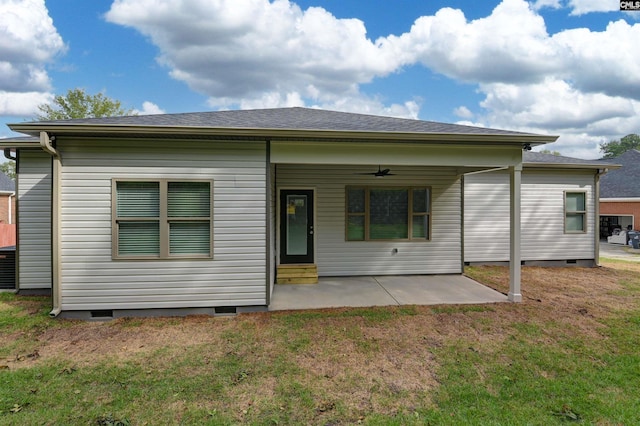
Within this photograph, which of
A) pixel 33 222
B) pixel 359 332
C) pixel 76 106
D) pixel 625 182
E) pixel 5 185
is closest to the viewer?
pixel 359 332

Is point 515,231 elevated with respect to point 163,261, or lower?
elevated

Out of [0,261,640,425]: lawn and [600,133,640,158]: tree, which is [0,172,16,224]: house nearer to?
[0,261,640,425]: lawn

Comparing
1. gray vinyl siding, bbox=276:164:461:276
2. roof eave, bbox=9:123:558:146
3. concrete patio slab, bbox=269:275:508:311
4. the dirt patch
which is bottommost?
the dirt patch

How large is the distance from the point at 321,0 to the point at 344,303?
979 centimetres

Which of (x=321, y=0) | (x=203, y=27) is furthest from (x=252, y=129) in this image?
(x=321, y=0)

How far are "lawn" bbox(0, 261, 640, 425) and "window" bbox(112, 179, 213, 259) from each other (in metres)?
1.10

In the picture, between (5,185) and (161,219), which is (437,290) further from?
(5,185)

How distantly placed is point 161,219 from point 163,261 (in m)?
0.67

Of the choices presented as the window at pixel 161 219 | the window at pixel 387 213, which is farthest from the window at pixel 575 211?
the window at pixel 161 219

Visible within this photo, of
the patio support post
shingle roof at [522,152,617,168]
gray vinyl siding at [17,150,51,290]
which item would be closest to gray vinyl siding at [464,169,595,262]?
shingle roof at [522,152,617,168]

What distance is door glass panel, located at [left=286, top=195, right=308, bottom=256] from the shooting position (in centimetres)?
740

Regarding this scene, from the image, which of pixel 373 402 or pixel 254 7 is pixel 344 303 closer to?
pixel 373 402

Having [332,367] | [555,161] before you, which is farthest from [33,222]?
[555,161]

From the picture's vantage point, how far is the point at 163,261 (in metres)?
5.06
